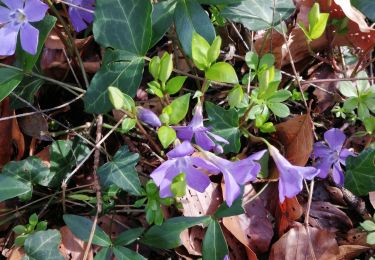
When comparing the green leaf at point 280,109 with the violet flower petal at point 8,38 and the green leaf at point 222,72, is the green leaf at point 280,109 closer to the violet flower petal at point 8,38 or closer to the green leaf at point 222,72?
the green leaf at point 222,72

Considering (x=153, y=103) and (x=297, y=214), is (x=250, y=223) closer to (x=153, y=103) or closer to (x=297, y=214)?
(x=297, y=214)

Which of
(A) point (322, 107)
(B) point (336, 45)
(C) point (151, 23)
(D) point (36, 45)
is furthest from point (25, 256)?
(B) point (336, 45)

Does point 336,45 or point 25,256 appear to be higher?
point 336,45

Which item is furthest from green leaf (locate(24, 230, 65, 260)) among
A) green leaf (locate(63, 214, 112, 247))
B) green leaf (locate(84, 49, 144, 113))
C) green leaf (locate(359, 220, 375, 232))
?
green leaf (locate(359, 220, 375, 232))

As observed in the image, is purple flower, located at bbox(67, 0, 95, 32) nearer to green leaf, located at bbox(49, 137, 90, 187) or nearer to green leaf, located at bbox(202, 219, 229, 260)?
green leaf, located at bbox(49, 137, 90, 187)

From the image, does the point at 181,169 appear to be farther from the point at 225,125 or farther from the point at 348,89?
the point at 348,89

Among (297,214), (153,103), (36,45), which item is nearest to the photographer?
(36,45)
